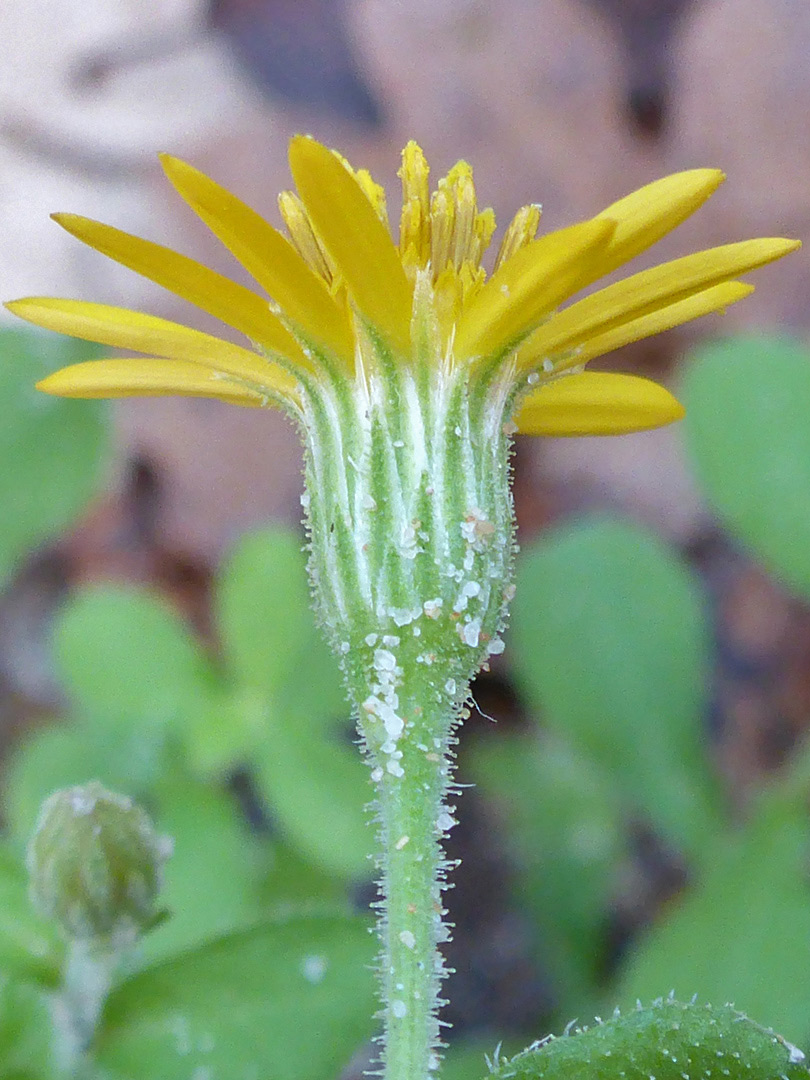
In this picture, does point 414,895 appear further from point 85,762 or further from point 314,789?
point 85,762

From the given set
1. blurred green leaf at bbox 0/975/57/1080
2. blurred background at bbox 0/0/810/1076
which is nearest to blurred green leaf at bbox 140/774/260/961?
blurred background at bbox 0/0/810/1076

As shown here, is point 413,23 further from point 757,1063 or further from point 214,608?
point 757,1063

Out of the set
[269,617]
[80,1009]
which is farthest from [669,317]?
[269,617]

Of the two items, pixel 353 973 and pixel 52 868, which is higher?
pixel 52 868

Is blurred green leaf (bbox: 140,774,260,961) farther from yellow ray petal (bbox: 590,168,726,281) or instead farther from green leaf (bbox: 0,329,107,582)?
yellow ray petal (bbox: 590,168,726,281)

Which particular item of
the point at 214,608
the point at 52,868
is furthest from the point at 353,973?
the point at 214,608

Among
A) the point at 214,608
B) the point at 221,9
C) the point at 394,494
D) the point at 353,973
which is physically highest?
the point at 221,9
